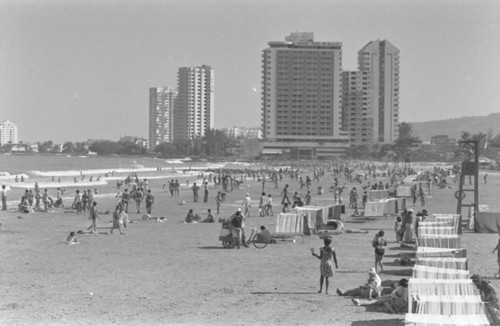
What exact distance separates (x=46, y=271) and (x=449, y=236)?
8.52 meters

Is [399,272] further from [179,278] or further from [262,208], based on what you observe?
[262,208]

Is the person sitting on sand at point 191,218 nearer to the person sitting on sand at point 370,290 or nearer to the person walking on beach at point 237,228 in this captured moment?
the person walking on beach at point 237,228

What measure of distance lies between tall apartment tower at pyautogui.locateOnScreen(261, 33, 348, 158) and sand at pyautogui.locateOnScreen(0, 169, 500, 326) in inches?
6248

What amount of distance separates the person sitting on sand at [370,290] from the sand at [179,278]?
0.24 metres

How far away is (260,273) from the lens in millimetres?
13852

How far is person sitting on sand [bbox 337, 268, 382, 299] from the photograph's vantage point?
439 inches

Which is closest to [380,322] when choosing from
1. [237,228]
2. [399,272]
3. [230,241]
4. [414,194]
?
[399,272]

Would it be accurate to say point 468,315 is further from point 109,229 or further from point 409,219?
point 109,229

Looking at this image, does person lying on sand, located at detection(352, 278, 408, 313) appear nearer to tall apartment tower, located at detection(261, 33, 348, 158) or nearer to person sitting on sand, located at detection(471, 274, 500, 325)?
person sitting on sand, located at detection(471, 274, 500, 325)

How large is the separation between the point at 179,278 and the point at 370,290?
403cm

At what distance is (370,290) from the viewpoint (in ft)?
36.6

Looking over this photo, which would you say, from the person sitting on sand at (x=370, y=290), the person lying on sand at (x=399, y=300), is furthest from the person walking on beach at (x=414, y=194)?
the person lying on sand at (x=399, y=300)

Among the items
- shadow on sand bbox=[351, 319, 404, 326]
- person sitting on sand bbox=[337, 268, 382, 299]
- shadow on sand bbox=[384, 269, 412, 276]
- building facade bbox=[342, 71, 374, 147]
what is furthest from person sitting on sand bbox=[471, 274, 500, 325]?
building facade bbox=[342, 71, 374, 147]

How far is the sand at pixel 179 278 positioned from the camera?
1001 centimetres
